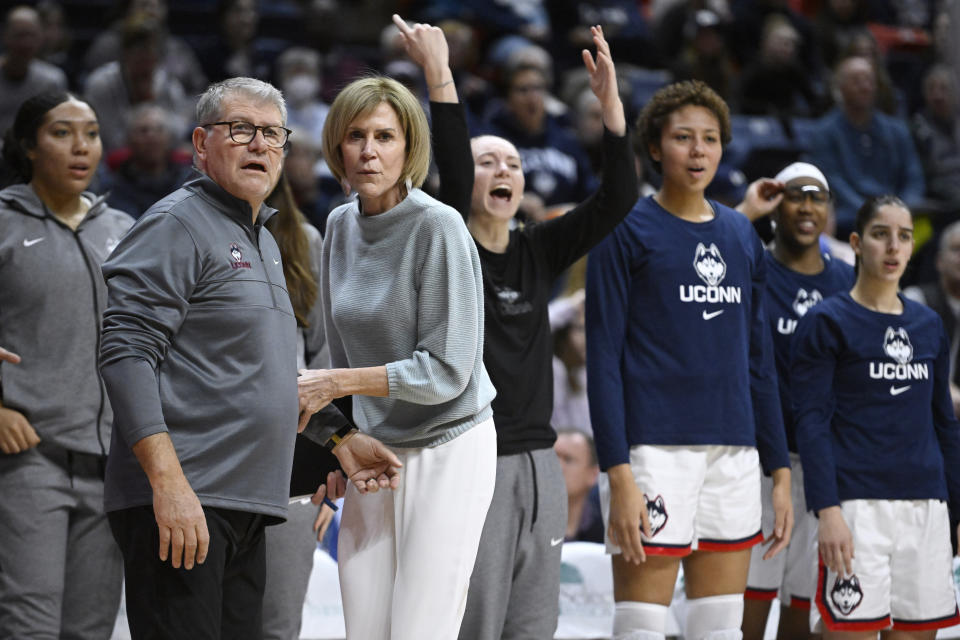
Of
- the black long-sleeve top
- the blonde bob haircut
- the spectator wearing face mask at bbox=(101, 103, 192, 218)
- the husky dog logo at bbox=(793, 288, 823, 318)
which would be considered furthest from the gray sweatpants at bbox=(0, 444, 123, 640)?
the spectator wearing face mask at bbox=(101, 103, 192, 218)

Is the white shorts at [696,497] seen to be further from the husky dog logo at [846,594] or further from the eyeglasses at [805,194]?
the eyeglasses at [805,194]

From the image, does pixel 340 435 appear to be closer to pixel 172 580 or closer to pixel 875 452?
pixel 172 580

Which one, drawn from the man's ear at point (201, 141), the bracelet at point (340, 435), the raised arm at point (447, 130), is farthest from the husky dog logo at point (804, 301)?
the man's ear at point (201, 141)

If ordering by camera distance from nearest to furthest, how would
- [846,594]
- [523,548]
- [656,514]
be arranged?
[523,548] → [656,514] → [846,594]

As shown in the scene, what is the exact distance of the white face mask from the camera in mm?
7911

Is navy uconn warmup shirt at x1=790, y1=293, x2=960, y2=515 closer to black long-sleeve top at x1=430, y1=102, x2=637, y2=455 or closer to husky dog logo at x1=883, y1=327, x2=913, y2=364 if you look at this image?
husky dog logo at x1=883, y1=327, x2=913, y2=364

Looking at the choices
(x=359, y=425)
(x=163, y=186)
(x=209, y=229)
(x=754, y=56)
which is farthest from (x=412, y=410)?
(x=754, y=56)

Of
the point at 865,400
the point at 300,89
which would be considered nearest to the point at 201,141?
the point at 865,400

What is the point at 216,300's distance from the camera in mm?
2402

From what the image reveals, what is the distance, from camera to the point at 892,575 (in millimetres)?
3842

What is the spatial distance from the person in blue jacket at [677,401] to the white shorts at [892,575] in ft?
1.48

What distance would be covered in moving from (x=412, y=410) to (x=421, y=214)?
44 cm

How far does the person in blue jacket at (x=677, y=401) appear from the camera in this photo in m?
3.39

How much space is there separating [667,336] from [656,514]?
A: 50 centimetres
